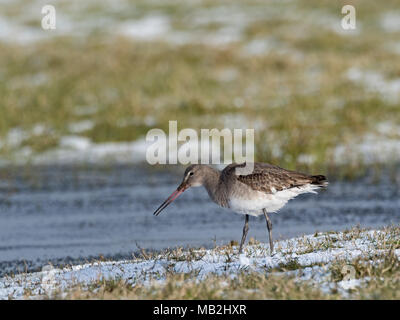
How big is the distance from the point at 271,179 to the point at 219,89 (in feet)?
44.7

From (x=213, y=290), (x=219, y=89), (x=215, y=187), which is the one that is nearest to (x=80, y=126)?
(x=219, y=89)

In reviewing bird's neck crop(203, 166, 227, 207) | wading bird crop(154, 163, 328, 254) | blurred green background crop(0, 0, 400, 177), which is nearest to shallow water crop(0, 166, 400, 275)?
bird's neck crop(203, 166, 227, 207)

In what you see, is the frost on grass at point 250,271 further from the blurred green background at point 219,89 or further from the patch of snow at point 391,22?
the patch of snow at point 391,22

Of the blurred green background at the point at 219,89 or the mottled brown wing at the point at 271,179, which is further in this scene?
the blurred green background at the point at 219,89

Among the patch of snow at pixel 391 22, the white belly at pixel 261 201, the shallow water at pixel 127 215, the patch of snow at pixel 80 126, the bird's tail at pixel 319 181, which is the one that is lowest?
the shallow water at pixel 127 215

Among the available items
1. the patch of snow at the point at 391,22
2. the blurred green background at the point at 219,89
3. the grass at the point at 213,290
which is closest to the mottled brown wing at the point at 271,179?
the grass at the point at 213,290

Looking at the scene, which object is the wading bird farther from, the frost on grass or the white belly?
the frost on grass

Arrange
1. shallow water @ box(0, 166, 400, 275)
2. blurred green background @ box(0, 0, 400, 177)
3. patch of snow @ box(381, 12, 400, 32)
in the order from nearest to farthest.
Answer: shallow water @ box(0, 166, 400, 275)
blurred green background @ box(0, 0, 400, 177)
patch of snow @ box(381, 12, 400, 32)

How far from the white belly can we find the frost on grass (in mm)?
454

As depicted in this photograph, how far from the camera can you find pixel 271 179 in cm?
835

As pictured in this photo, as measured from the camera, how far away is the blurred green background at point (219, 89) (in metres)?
16.8

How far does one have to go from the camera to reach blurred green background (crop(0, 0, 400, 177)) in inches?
659

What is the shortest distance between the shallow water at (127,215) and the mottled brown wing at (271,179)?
4.29ft
